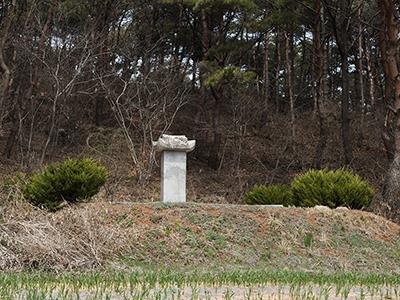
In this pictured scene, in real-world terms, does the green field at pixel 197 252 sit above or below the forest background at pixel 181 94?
below

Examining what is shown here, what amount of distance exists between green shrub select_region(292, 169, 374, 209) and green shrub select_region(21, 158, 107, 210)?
15.0ft

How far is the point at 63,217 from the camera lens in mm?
9172

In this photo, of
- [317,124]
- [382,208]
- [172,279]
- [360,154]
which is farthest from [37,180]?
[317,124]

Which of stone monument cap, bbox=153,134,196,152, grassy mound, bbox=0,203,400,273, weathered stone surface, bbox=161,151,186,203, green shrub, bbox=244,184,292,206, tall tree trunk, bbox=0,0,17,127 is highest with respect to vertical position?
tall tree trunk, bbox=0,0,17,127

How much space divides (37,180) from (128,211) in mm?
2122

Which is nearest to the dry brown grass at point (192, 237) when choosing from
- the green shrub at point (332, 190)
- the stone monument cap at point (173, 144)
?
the green shrub at point (332, 190)

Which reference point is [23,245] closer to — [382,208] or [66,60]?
[382,208]

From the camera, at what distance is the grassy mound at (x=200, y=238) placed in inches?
316

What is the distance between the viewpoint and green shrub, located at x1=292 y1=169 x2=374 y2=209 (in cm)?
1295

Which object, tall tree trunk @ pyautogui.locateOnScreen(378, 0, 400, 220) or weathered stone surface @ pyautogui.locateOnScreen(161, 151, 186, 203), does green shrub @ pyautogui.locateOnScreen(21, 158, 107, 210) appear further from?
tall tree trunk @ pyautogui.locateOnScreen(378, 0, 400, 220)

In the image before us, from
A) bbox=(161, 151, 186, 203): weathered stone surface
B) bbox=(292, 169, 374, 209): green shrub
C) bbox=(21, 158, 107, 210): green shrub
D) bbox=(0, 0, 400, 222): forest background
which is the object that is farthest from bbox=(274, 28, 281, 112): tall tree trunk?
bbox=(21, 158, 107, 210): green shrub

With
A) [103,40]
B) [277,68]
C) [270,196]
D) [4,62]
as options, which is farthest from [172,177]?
[277,68]

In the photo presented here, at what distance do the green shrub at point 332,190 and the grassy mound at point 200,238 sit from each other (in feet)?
2.11

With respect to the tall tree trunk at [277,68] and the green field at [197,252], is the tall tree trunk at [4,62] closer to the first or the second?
the green field at [197,252]
